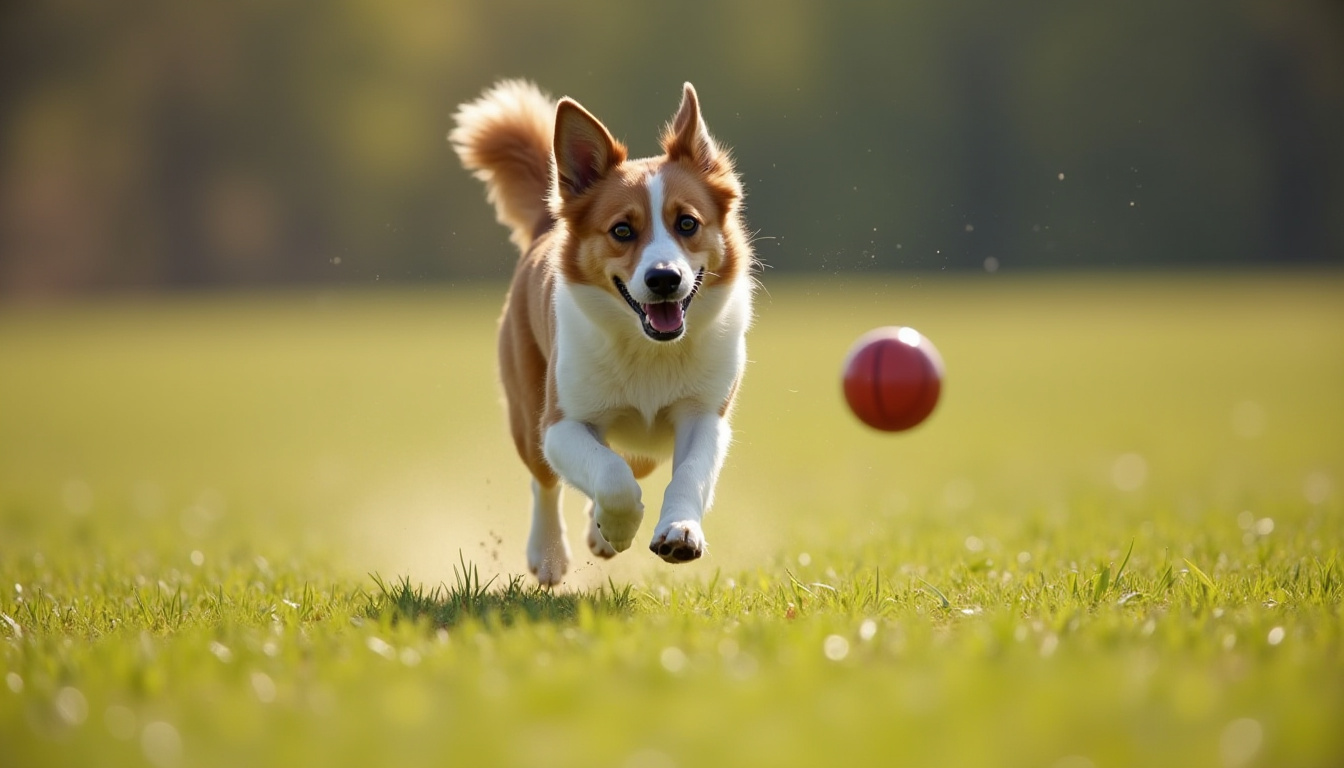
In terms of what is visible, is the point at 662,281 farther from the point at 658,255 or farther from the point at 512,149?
the point at 512,149

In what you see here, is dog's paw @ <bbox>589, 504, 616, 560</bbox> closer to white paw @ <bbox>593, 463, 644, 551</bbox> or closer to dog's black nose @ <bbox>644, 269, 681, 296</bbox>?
white paw @ <bbox>593, 463, 644, 551</bbox>

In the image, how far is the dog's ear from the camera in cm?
577

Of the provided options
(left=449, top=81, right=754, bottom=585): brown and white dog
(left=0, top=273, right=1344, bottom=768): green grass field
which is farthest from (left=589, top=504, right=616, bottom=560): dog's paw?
(left=0, top=273, right=1344, bottom=768): green grass field

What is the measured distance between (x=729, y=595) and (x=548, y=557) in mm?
1727

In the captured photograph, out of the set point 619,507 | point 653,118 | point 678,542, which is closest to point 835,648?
point 678,542

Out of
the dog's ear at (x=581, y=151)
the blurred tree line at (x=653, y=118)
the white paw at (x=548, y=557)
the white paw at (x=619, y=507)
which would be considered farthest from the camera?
the blurred tree line at (x=653, y=118)

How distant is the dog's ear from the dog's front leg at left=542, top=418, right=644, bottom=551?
110 centimetres

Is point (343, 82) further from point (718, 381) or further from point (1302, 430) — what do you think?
point (718, 381)

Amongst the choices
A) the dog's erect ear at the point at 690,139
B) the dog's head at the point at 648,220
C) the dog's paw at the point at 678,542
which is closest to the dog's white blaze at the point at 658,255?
the dog's head at the point at 648,220

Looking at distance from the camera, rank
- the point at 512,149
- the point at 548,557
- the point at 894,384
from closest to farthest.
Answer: the point at 894,384 < the point at 548,557 < the point at 512,149

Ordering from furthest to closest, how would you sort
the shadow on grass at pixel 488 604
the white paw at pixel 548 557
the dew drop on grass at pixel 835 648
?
the white paw at pixel 548 557 < the shadow on grass at pixel 488 604 < the dew drop on grass at pixel 835 648

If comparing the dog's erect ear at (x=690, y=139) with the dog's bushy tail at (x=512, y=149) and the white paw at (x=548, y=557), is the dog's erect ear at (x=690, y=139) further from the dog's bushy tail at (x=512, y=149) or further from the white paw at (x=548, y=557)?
the white paw at (x=548, y=557)

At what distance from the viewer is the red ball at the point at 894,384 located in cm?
643

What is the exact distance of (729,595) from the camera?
17.0 feet
